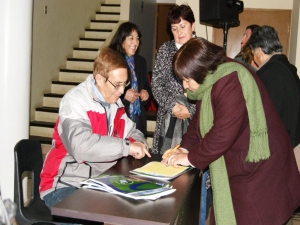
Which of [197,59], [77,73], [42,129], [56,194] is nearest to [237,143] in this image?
[197,59]

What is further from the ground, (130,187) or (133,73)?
(133,73)

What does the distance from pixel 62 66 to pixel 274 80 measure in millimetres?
5253

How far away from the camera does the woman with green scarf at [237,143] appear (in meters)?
1.90

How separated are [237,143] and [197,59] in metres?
0.44

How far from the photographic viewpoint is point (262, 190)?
2.02 metres

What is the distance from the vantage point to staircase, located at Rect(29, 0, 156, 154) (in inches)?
253

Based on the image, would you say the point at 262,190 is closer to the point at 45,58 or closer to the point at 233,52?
the point at 233,52

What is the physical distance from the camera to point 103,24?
847 cm

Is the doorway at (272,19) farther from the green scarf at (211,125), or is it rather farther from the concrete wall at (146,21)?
the green scarf at (211,125)

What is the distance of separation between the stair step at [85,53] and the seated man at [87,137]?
563cm

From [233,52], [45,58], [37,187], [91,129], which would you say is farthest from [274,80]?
[45,58]

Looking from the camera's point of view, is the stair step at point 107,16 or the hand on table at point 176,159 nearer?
the hand on table at point 176,159

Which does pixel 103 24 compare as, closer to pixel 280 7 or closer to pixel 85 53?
pixel 85 53

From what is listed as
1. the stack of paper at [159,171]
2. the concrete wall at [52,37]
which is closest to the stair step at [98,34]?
the concrete wall at [52,37]
